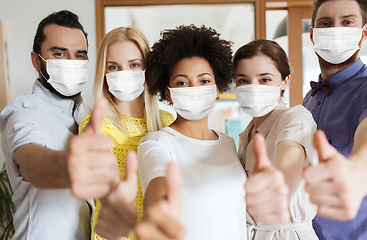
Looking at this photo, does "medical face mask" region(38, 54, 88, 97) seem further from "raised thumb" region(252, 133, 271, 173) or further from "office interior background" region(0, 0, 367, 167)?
"office interior background" region(0, 0, 367, 167)

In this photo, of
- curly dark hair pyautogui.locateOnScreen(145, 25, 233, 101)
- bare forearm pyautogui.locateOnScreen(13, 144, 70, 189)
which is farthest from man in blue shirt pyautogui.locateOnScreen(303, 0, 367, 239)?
bare forearm pyautogui.locateOnScreen(13, 144, 70, 189)

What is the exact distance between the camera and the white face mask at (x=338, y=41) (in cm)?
120

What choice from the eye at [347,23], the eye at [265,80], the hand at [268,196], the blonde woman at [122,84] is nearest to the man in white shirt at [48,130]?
the blonde woman at [122,84]

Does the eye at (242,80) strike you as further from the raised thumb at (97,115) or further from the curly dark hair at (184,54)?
the raised thumb at (97,115)

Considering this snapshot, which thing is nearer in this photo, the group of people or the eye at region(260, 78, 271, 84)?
the group of people

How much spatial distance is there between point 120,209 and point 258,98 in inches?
31.2

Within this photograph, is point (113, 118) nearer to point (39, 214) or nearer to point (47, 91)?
point (47, 91)

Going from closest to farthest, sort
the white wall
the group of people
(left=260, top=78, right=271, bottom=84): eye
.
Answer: the group of people < (left=260, top=78, right=271, bottom=84): eye < the white wall

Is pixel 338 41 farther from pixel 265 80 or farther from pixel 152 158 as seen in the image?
pixel 152 158

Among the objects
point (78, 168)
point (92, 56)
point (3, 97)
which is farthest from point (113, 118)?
point (3, 97)

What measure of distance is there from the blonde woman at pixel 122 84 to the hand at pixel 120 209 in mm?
568

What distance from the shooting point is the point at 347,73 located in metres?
1.32

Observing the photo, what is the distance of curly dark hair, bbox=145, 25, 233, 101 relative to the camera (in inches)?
46.0

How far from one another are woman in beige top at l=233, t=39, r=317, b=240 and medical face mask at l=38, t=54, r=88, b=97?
71cm
